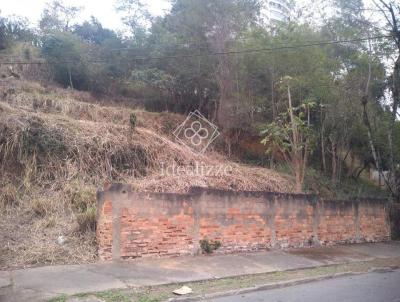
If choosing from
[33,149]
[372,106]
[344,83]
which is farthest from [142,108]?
[372,106]

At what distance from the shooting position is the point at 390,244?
11.4 m

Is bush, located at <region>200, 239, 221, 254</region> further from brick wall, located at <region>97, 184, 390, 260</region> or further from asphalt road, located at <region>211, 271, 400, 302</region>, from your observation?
asphalt road, located at <region>211, 271, 400, 302</region>

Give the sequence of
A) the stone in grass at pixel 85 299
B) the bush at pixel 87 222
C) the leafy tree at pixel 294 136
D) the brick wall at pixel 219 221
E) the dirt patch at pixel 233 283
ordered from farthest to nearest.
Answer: the leafy tree at pixel 294 136
the bush at pixel 87 222
the brick wall at pixel 219 221
the dirt patch at pixel 233 283
the stone in grass at pixel 85 299

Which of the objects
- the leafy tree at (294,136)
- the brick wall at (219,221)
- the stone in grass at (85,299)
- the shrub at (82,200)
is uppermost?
the leafy tree at (294,136)

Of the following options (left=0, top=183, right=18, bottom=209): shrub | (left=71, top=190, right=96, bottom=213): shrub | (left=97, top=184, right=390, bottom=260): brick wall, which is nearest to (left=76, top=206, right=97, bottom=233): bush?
(left=97, top=184, right=390, bottom=260): brick wall

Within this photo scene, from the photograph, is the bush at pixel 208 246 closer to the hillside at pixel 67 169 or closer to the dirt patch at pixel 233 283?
the dirt patch at pixel 233 283

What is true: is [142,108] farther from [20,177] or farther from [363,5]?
[363,5]

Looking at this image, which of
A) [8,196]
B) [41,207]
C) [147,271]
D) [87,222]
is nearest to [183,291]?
[147,271]

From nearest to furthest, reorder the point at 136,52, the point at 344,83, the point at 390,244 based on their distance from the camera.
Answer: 1. the point at 390,244
2. the point at 344,83
3. the point at 136,52

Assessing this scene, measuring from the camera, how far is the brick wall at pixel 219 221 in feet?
24.6

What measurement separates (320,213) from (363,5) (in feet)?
24.5

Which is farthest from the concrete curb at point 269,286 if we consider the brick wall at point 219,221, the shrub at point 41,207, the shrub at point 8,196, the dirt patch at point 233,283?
the shrub at point 8,196

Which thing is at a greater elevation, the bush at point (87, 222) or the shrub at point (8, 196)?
the shrub at point (8, 196)

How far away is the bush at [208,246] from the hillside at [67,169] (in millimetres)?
1795
